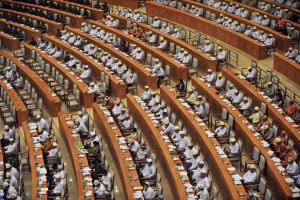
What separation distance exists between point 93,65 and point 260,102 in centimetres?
763

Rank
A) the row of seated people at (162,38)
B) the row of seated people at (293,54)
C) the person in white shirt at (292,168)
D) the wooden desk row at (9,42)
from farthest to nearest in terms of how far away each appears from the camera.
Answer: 1. the wooden desk row at (9,42)
2. the row of seated people at (162,38)
3. the row of seated people at (293,54)
4. the person in white shirt at (292,168)

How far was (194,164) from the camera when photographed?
16578mm

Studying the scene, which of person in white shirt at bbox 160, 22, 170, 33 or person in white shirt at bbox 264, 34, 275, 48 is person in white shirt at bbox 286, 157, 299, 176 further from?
person in white shirt at bbox 160, 22, 170, 33

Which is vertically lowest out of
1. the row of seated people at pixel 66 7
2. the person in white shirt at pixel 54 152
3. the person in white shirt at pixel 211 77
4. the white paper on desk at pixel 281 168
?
the person in white shirt at pixel 54 152

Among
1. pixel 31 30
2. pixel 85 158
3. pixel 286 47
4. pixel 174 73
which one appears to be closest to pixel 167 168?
pixel 85 158

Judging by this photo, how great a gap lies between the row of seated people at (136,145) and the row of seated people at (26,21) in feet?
31.5

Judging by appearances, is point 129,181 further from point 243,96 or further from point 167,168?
point 243,96

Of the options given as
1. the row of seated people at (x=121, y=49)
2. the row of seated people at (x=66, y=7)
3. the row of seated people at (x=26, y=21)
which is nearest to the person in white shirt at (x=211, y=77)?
the row of seated people at (x=121, y=49)

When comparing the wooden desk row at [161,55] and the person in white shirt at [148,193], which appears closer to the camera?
the person in white shirt at [148,193]

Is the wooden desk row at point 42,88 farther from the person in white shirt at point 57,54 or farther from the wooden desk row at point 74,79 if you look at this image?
the person in white shirt at point 57,54

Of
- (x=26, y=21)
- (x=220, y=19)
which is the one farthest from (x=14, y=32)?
(x=220, y=19)

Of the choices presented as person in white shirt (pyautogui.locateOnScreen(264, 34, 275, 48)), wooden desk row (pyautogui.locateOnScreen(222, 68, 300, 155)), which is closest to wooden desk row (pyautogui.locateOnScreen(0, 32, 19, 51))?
wooden desk row (pyautogui.locateOnScreen(222, 68, 300, 155))

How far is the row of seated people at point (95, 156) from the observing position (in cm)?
1565

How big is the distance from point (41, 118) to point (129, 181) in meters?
5.51
